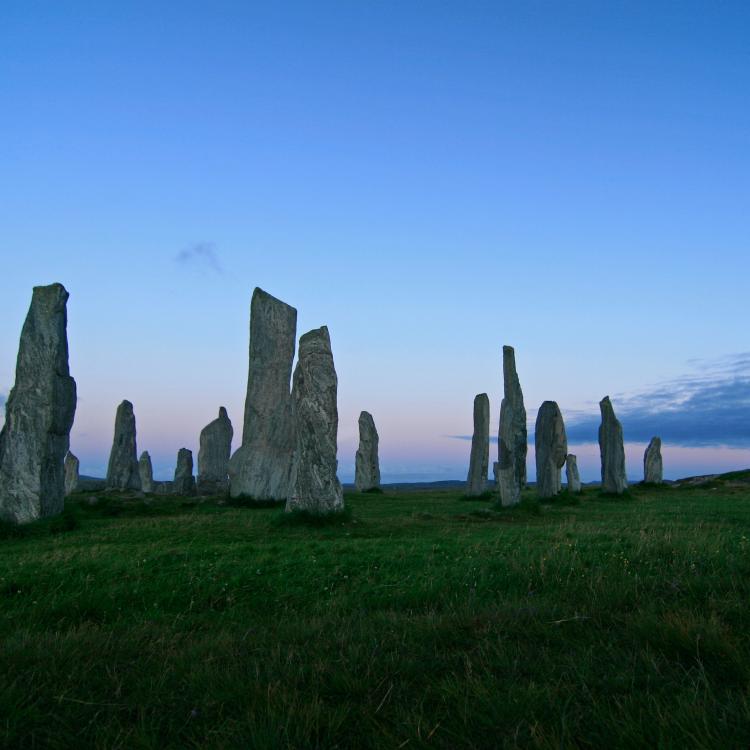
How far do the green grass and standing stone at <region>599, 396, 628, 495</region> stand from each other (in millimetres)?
20055

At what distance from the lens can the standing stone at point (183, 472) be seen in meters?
35.4

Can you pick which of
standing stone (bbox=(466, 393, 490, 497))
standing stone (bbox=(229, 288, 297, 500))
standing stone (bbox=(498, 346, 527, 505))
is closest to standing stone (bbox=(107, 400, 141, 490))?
standing stone (bbox=(229, 288, 297, 500))

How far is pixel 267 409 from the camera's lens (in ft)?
72.7

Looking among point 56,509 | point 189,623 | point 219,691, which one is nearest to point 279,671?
point 219,691

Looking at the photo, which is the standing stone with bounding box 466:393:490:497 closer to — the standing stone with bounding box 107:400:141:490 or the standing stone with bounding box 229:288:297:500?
the standing stone with bounding box 229:288:297:500

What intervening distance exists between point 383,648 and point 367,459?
3361 centimetres

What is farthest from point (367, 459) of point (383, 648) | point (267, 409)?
point (383, 648)

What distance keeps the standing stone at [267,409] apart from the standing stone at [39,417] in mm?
6744

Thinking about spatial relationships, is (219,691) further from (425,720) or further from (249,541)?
(249,541)

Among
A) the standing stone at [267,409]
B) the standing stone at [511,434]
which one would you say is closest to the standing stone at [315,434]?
the standing stone at [267,409]

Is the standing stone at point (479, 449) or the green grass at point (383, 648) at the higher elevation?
the standing stone at point (479, 449)

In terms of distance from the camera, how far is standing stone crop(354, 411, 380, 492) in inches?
1484

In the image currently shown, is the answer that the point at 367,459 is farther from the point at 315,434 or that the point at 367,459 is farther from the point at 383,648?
the point at 383,648

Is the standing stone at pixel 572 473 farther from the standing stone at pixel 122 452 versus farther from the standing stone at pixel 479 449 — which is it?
the standing stone at pixel 122 452
